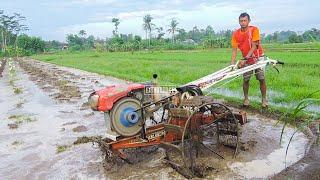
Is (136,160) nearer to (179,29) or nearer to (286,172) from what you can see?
(286,172)

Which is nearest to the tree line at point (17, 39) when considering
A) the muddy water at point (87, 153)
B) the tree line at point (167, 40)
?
the tree line at point (167, 40)

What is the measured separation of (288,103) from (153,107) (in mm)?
4743

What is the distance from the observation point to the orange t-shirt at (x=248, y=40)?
25.9 ft

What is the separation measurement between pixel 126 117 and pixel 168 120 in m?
0.62

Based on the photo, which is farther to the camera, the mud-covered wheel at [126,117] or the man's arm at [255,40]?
the man's arm at [255,40]

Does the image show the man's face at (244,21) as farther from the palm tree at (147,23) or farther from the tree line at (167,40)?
the palm tree at (147,23)

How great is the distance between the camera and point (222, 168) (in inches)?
218

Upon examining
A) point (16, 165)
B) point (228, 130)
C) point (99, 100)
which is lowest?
point (16, 165)

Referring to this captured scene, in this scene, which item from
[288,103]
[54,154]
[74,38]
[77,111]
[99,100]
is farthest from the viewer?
[74,38]

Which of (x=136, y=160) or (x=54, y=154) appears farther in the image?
(x=54, y=154)

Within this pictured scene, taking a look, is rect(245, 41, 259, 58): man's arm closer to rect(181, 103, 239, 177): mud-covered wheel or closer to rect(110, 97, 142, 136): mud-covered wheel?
Result: rect(181, 103, 239, 177): mud-covered wheel

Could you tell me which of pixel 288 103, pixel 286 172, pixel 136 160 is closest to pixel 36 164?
pixel 136 160

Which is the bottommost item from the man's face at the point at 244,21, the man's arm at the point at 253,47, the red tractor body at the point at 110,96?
the red tractor body at the point at 110,96

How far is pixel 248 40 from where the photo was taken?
26.6 ft
